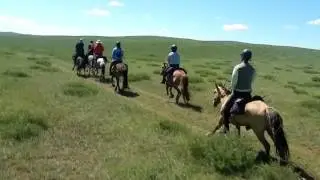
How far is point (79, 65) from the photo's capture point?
33.9 meters

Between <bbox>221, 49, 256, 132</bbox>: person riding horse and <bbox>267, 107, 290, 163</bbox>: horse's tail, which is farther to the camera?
<bbox>221, 49, 256, 132</bbox>: person riding horse

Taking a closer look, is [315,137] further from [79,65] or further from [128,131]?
[79,65]

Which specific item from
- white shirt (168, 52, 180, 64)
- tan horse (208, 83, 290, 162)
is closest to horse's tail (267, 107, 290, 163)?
tan horse (208, 83, 290, 162)

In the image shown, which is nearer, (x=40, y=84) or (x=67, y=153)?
(x=67, y=153)

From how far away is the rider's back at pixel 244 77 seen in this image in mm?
12898

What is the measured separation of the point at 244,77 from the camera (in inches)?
510

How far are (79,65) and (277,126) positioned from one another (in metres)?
23.7

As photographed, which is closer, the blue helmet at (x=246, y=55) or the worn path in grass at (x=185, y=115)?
the blue helmet at (x=246, y=55)

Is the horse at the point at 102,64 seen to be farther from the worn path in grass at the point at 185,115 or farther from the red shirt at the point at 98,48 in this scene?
the worn path in grass at the point at 185,115

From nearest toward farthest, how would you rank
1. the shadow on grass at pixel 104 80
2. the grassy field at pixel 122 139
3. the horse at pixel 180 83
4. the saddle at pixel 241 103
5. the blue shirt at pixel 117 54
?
the grassy field at pixel 122 139 → the saddle at pixel 241 103 → the horse at pixel 180 83 → the blue shirt at pixel 117 54 → the shadow on grass at pixel 104 80

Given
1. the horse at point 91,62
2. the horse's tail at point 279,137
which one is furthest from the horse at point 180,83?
the horse's tail at point 279,137

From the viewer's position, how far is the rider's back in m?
12.9

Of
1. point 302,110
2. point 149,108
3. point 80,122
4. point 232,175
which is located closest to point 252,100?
point 232,175

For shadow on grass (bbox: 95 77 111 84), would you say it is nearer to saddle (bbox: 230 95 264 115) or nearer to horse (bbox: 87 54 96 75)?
horse (bbox: 87 54 96 75)
